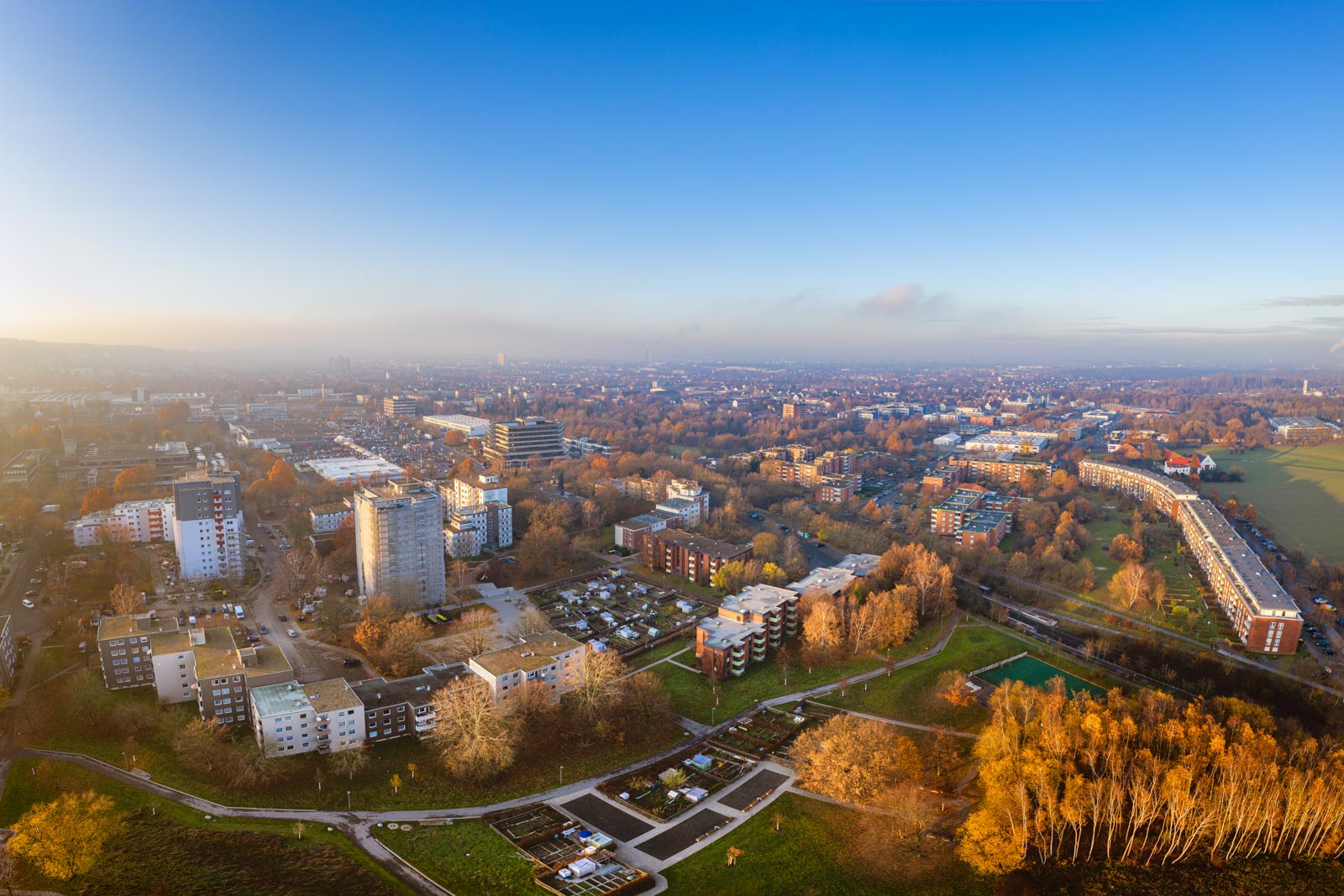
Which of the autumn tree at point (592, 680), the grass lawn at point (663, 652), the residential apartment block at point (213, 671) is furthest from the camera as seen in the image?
the grass lawn at point (663, 652)

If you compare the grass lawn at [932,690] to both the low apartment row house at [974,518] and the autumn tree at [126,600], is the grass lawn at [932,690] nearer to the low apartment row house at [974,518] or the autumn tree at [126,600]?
the low apartment row house at [974,518]

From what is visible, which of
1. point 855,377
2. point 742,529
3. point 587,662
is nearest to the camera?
point 587,662

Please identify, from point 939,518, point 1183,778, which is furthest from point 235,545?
point 939,518

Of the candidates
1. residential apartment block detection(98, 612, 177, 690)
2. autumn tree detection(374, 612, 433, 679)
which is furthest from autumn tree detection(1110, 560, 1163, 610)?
residential apartment block detection(98, 612, 177, 690)

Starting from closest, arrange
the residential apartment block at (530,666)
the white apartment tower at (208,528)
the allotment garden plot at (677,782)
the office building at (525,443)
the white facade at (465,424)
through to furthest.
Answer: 1. the allotment garden plot at (677,782)
2. the residential apartment block at (530,666)
3. the white apartment tower at (208,528)
4. the office building at (525,443)
5. the white facade at (465,424)

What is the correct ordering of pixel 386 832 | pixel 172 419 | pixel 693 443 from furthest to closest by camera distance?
1. pixel 693 443
2. pixel 172 419
3. pixel 386 832

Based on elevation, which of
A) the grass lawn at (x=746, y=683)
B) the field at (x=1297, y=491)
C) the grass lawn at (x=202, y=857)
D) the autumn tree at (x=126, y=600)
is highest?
the autumn tree at (x=126, y=600)

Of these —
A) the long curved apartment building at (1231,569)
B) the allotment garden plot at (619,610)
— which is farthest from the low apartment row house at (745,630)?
the long curved apartment building at (1231,569)

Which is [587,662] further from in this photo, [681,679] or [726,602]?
[726,602]
